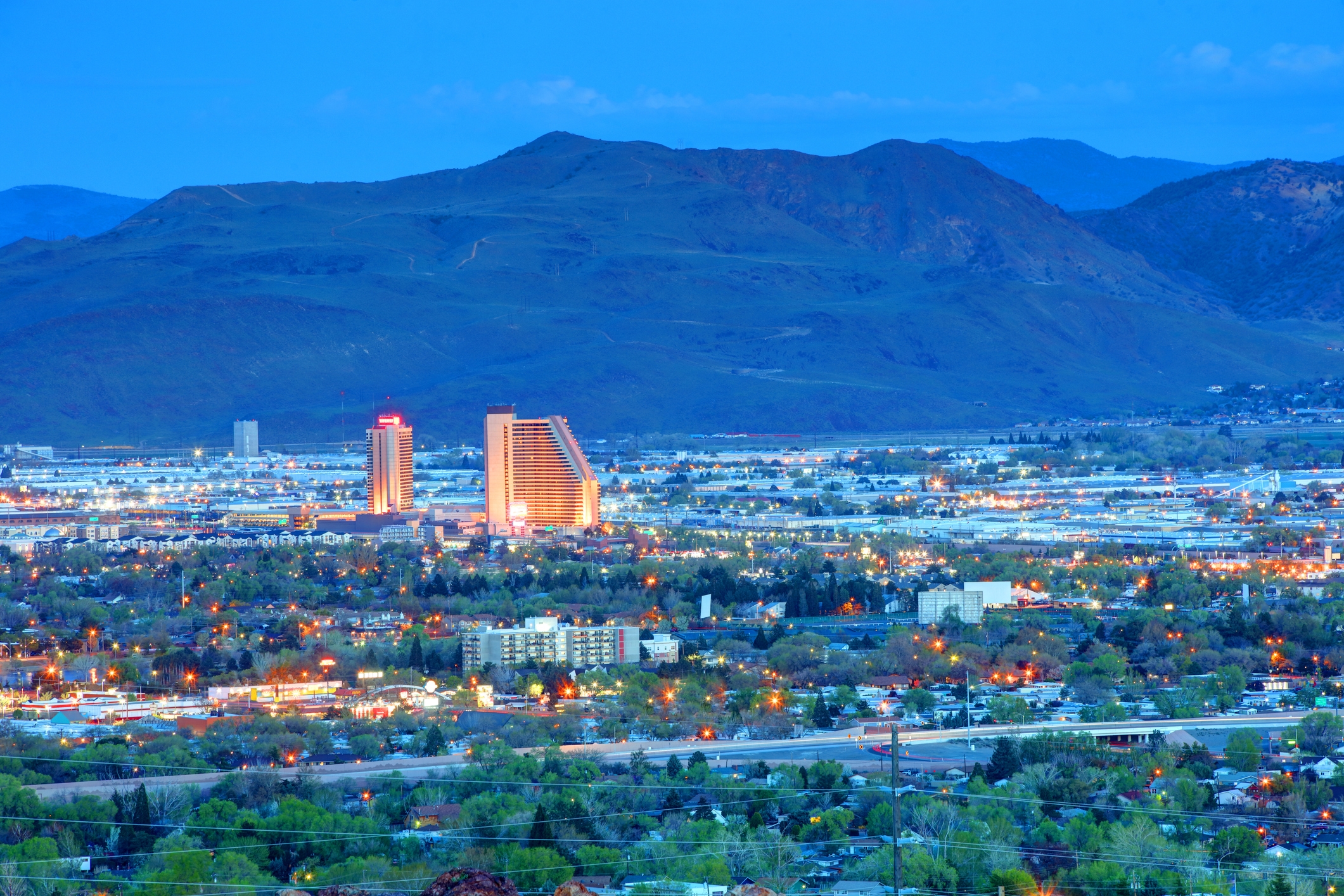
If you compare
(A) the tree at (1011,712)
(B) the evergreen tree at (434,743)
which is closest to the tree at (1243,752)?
(A) the tree at (1011,712)

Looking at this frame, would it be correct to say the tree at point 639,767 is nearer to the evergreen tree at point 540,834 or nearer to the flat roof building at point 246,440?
the evergreen tree at point 540,834

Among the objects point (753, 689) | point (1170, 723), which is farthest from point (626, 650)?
point (1170, 723)

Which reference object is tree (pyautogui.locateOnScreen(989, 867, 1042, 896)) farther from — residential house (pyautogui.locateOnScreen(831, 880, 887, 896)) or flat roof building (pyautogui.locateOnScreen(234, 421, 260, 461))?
Result: flat roof building (pyautogui.locateOnScreen(234, 421, 260, 461))

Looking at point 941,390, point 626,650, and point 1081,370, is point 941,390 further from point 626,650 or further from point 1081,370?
point 626,650

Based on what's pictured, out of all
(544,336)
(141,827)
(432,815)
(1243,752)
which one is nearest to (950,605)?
(1243,752)

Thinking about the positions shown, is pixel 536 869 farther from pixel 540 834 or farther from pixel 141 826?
pixel 141 826
